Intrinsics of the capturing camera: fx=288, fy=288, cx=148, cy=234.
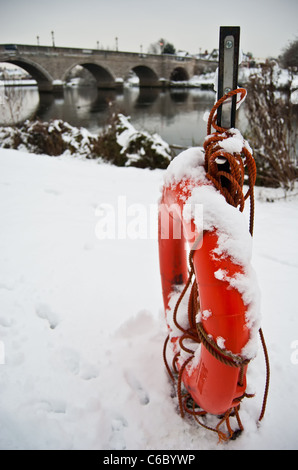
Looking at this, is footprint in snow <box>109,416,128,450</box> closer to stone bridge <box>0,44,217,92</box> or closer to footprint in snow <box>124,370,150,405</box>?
footprint in snow <box>124,370,150,405</box>

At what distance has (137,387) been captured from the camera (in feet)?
4.90

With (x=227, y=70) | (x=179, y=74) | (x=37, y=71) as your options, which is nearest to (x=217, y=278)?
(x=227, y=70)

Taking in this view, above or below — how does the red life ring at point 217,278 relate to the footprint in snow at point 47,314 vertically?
above

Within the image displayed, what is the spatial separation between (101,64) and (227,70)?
32.2 m

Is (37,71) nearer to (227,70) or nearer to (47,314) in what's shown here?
(47,314)

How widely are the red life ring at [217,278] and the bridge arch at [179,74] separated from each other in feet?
126

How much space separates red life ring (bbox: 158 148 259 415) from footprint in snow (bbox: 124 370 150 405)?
0.32m

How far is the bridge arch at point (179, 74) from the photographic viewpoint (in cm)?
3512

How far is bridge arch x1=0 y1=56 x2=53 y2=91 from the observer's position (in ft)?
72.1

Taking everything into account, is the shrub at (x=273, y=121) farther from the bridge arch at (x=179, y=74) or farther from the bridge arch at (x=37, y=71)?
the bridge arch at (x=179, y=74)

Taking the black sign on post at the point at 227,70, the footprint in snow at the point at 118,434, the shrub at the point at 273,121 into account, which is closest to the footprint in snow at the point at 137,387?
the footprint in snow at the point at 118,434

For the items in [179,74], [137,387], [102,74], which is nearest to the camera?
[137,387]
